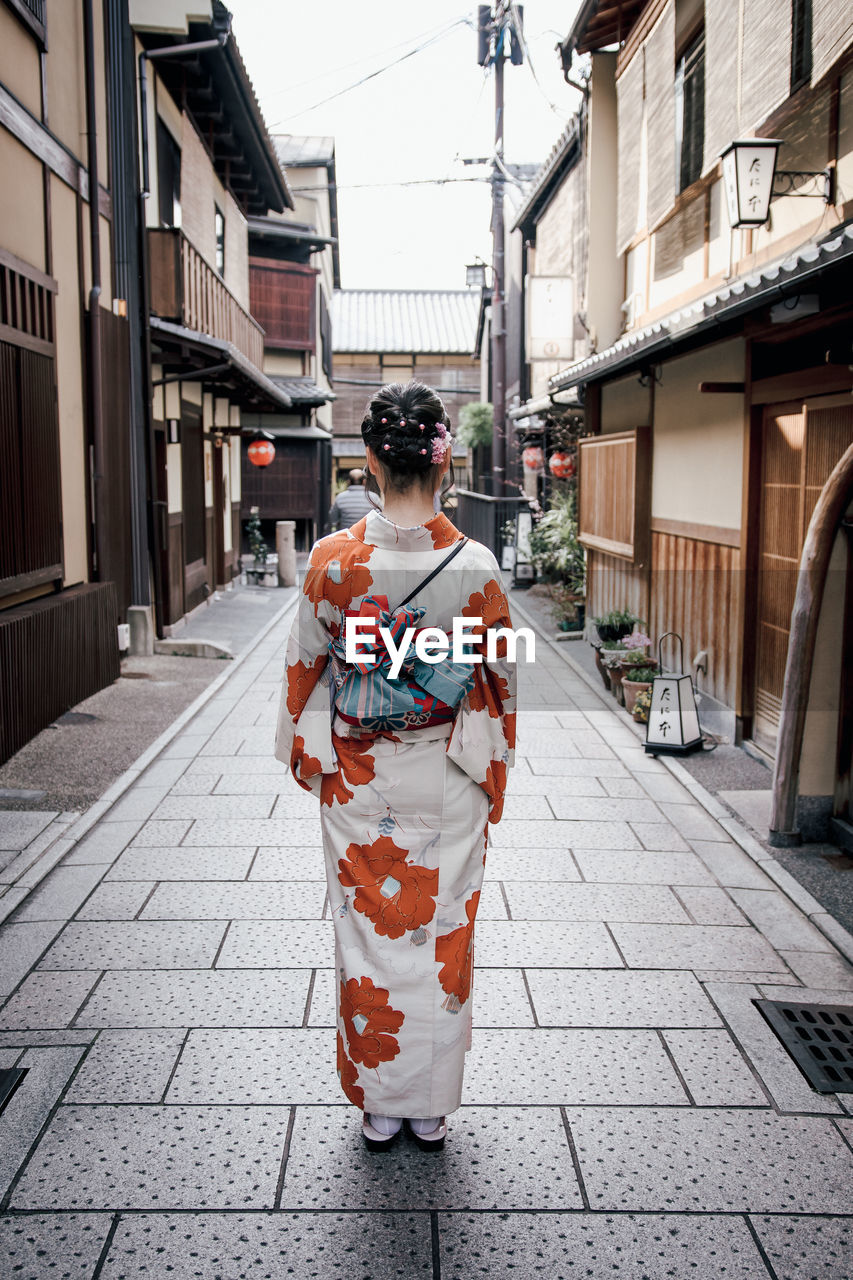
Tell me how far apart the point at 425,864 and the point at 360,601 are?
33.2 inches

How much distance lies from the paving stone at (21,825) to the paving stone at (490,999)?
2395 millimetres

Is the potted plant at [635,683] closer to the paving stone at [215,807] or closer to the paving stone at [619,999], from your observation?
the paving stone at [215,807]

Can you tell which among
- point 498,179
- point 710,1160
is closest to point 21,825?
point 710,1160

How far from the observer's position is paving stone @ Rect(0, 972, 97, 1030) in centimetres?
416

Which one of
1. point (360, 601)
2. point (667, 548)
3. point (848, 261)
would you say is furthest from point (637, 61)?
point (360, 601)

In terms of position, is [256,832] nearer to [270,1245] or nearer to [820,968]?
[820,968]

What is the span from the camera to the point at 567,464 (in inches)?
703

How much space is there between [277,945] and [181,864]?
123 centimetres

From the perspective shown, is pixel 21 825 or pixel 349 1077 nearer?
pixel 349 1077

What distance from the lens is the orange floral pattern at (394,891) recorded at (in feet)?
10.9

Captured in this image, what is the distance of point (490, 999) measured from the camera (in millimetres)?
4465

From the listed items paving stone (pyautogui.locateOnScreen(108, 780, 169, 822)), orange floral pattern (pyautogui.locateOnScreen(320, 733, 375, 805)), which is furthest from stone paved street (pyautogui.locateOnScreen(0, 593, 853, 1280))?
orange floral pattern (pyautogui.locateOnScreen(320, 733, 375, 805))

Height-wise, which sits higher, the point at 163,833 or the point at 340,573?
the point at 340,573

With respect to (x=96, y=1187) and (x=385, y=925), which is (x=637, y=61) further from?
(x=96, y=1187)
